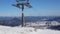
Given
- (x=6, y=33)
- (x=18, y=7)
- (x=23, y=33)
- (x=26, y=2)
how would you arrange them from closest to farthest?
Result: 1. (x=6, y=33)
2. (x=23, y=33)
3. (x=26, y=2)
4. (x=18, y=7)

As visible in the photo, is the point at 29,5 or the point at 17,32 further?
the point at 29,5

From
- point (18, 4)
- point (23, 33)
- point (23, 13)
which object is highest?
point (18, 4)

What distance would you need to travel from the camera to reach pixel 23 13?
12.5 metres

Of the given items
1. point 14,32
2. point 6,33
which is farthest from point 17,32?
point 6,33

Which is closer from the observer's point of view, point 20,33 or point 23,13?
point 20,33

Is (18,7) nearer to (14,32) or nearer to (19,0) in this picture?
(19,0)

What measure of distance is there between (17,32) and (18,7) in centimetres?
340

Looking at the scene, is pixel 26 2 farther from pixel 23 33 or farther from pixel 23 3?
pixel 23 33

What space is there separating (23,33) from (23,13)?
3206 millimetres

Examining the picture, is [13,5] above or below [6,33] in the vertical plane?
above

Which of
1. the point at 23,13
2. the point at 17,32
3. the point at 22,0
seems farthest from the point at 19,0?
the point at 17,32

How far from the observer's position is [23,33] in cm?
964

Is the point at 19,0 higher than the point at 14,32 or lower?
higher

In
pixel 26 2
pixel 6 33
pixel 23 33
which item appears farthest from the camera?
pixel 26 2
